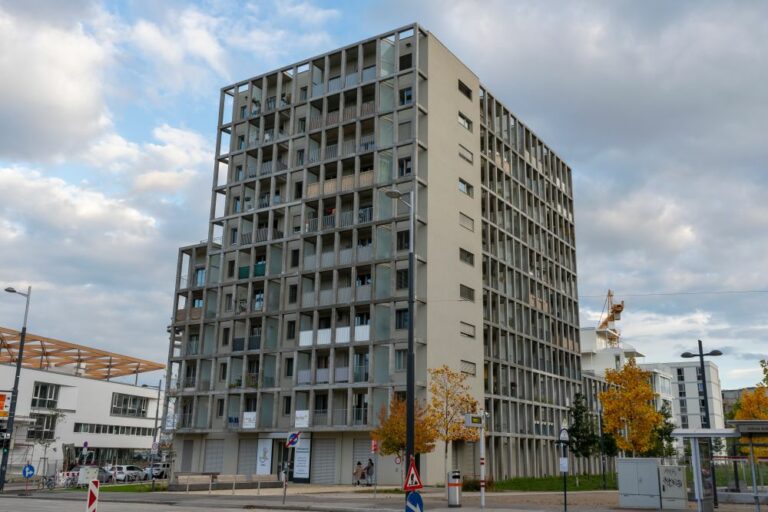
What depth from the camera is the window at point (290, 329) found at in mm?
54031

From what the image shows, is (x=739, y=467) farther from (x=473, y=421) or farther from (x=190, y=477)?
(x=190, y=477)

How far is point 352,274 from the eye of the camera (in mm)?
51031

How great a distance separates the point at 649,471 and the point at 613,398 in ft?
59.3

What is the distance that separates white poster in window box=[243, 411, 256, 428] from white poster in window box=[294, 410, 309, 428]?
399cm

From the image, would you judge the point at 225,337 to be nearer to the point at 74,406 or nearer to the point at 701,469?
the point at 74,406

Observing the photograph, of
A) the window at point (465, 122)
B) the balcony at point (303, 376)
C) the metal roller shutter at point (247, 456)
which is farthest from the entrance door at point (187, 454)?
the window at point (465, 122)

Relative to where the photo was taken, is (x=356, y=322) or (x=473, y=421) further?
(x=356, y=322)

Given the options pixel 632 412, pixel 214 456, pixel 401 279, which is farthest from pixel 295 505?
pixel 214 456

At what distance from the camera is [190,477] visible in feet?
128

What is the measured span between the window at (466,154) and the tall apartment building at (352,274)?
0.33m

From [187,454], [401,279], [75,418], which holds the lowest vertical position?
[187,454]

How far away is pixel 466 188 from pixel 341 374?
18159mm

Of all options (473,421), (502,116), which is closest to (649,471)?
(473,421)

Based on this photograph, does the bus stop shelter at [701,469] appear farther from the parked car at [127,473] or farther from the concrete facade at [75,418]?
the parked car at [127,473]
